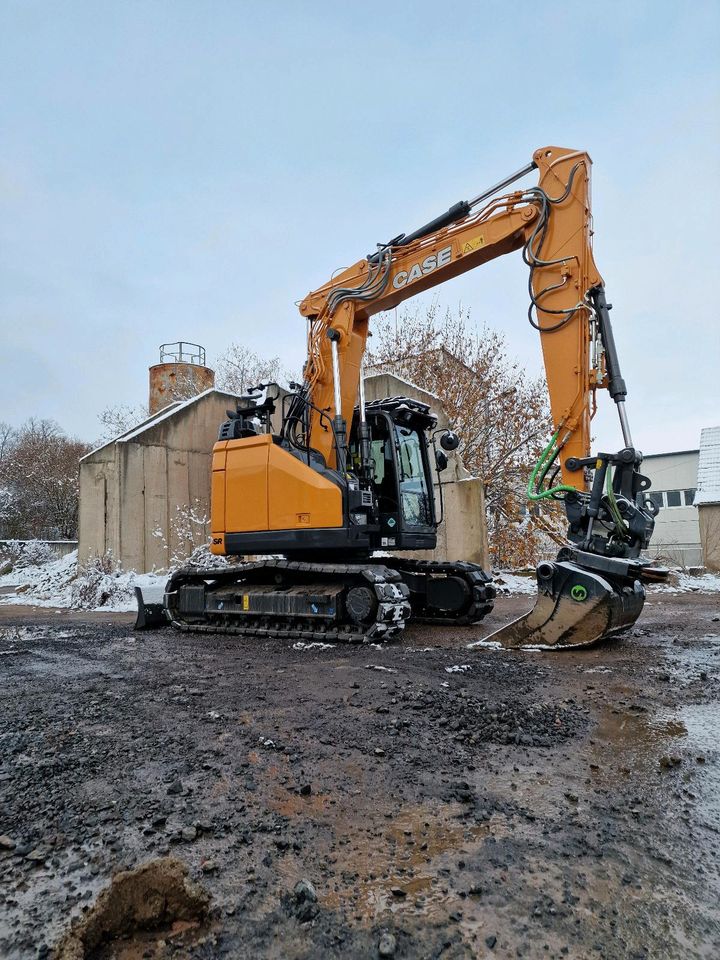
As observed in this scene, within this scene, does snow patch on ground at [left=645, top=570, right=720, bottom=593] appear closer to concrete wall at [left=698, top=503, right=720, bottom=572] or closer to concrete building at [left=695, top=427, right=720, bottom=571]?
concrete building at [left=695, top=427, right=720, bottom=571]

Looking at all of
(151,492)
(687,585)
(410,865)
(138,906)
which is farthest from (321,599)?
(687,585)

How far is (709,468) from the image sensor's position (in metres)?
23.0

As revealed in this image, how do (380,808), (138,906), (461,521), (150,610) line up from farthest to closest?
(461,521) → (150,610) → (380,808) → (138,906)

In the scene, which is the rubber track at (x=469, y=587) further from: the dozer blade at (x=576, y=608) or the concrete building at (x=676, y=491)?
the concrete building at (x=676, y=491)

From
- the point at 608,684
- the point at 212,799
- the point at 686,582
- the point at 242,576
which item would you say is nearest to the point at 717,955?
the point at 212,799

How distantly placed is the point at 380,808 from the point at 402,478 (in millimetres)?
5631

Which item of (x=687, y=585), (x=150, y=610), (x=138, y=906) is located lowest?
(x=687, y=585)

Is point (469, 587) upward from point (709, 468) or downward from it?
downward

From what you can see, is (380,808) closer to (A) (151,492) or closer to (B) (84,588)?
(B) (84,588)

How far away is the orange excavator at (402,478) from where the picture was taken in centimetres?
627

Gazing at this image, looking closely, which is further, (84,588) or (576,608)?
(84,588)

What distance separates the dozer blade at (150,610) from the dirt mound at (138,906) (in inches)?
268

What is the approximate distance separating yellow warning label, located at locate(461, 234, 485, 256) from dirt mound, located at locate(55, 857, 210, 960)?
6949 millimetres

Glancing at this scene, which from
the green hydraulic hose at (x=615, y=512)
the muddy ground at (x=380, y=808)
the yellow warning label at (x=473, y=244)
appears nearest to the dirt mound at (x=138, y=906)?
the muddy ground at (x=380, y=808)
